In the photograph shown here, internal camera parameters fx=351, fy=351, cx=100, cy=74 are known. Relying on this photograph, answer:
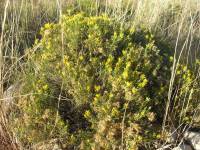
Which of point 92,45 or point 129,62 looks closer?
point 129,62

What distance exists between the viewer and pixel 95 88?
2.45m

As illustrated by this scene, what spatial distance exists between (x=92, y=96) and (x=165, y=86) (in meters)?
0.58

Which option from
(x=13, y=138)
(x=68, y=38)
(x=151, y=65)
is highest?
(x=68, y=38)

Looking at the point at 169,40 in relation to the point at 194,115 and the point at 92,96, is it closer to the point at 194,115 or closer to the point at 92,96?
the point at 194,115

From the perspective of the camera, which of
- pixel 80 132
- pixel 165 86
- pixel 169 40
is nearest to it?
pixel 80 132

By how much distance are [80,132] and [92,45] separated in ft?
2.21

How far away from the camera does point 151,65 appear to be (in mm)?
2695

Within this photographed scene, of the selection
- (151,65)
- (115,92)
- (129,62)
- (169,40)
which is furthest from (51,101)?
(169,40)

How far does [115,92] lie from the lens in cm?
246

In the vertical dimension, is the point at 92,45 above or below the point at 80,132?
above

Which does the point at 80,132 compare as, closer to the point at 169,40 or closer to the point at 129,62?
the point at 129,62

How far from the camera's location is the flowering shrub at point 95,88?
7.79 feet

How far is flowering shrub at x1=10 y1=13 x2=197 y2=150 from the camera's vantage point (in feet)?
7.79

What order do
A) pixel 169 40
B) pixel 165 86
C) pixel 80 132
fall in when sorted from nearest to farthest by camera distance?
pixel 80 132
pixel 165 86
pixel 169 40
